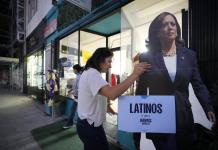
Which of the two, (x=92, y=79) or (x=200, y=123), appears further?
(x=200, y=123)

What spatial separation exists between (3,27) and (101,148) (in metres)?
30.5

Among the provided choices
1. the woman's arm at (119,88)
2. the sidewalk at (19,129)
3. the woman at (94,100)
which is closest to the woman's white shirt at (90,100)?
the woman at (94,100)

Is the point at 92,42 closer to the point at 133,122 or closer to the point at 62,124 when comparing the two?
the point at 62,124

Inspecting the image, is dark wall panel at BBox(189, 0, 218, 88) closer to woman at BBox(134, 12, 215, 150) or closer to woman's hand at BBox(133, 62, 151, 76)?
woman at BBox(134, 12, 215, 150)

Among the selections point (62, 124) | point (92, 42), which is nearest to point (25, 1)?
point (92, 42)

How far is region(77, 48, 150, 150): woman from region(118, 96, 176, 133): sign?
0.27 metres

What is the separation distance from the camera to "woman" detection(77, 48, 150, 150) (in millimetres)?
2064

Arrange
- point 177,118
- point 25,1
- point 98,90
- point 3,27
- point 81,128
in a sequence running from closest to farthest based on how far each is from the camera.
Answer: point 98,90
point 81,128
point 177,118
point 25,1
point 3,27

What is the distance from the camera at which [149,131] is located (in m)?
2.15

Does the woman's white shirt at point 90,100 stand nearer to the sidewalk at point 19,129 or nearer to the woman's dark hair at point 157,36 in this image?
the woman's dark hair at point 157,36

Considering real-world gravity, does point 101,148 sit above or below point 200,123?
below

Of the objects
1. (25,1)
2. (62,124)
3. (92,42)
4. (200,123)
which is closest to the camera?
(200,123)

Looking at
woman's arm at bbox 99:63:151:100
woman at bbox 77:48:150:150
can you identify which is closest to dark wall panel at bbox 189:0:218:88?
woman at bbox 77:48:150:150

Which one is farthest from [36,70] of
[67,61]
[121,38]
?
[121,38]
